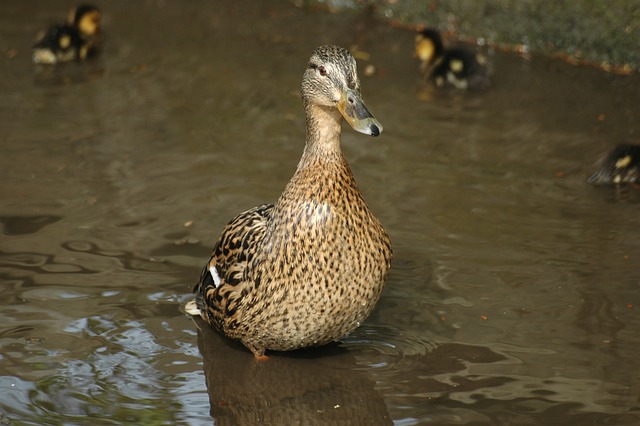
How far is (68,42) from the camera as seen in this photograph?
22.9 ft

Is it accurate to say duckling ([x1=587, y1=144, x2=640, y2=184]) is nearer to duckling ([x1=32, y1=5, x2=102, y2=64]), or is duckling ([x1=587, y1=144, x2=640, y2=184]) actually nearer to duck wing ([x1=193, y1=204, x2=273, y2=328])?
duck wing ([x1=193, y1=204, x2=273, y2=328])

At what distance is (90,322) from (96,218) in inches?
39.3

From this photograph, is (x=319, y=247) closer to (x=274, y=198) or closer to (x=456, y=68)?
(x=274, y=198)

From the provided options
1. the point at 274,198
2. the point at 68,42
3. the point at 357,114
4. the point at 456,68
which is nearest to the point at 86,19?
the point at 68,42

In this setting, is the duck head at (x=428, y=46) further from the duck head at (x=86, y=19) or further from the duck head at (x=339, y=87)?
the duck head at (x=339, y=87)

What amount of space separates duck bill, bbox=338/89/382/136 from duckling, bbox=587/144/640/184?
7.22 ft

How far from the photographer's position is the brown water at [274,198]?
3.48 m

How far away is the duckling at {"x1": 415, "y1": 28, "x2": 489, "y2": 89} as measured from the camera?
6539 millimetres

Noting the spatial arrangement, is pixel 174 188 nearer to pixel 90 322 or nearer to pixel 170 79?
pixel 90 322

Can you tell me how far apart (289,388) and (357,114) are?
99 centimetres

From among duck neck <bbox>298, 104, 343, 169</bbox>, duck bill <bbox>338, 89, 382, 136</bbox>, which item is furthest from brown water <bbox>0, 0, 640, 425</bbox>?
duck bill <bbox>338, 89, 382, 136</bbox>

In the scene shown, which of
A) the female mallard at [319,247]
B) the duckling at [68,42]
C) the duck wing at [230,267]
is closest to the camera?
the female mallard at [319,247]

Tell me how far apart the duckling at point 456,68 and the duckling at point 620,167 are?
61.9 inches

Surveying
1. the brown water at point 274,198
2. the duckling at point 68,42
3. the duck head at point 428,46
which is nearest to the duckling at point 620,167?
the brown water at point 274,198
